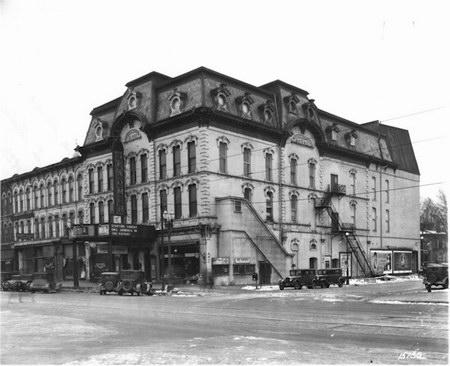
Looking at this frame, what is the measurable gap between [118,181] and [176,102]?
858 cm

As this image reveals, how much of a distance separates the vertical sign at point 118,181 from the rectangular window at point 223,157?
30.4 feet

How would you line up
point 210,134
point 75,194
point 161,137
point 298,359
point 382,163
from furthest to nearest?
point 382,163 → point 75,194 → point 161,137 → point 210,134 → point 298,359

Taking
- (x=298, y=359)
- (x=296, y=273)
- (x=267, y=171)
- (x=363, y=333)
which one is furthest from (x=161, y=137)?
(x=298, y=359)

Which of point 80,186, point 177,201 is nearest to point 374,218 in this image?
point 177,201

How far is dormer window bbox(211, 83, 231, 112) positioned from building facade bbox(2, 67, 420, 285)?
98 millimetres

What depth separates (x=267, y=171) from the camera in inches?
1743

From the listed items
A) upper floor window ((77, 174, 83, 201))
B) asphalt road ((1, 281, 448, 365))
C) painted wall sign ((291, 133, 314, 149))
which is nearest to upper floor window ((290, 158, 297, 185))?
painted wall sign ((291, 133, 314, 149))

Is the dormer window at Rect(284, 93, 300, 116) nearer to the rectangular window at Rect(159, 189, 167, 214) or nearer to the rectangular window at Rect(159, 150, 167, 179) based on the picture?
the rectangular window at Rect(159, 150, 167, 179)

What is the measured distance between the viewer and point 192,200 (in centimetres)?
4012

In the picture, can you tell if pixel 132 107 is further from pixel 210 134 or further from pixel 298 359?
pixel 298 359

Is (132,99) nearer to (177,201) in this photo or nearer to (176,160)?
(176,160)

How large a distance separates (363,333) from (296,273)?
76.5 feet

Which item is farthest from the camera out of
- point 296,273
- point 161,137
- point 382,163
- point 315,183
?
point 382,163

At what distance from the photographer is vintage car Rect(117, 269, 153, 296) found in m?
32.5
